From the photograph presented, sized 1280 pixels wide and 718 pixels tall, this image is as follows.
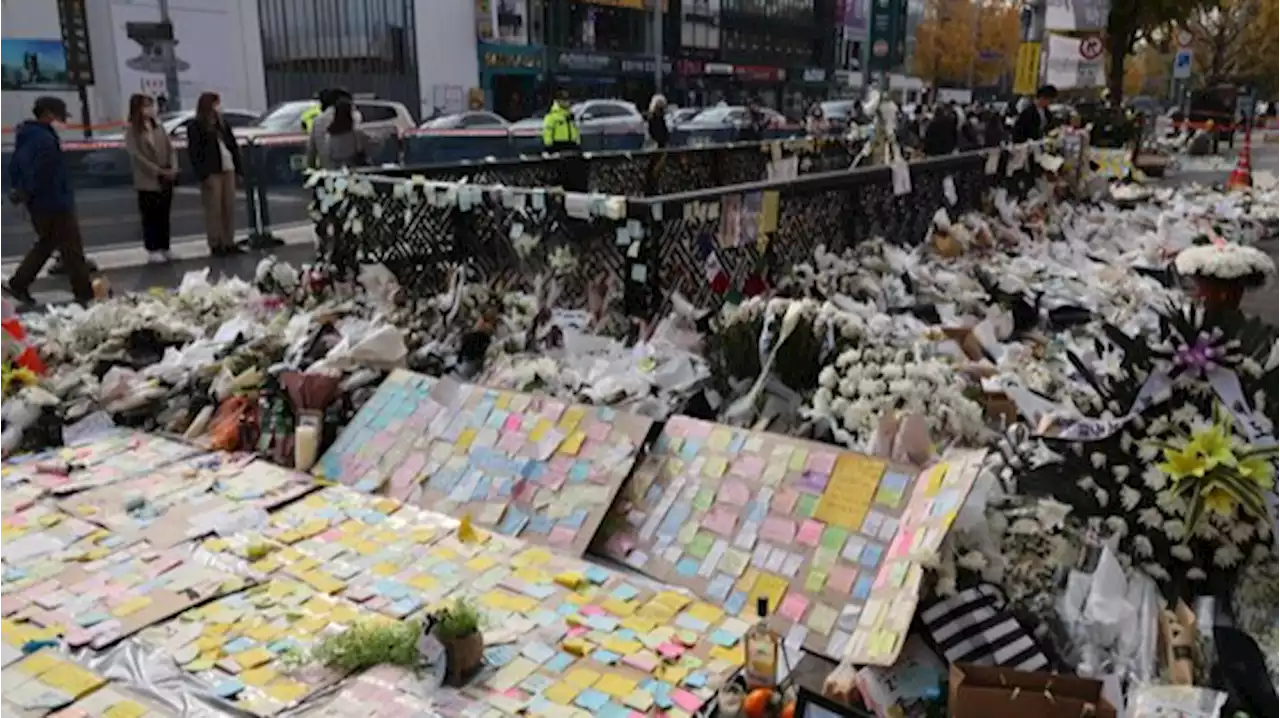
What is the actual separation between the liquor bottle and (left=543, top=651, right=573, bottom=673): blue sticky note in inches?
23.3

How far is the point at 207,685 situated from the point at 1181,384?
3.34 metres

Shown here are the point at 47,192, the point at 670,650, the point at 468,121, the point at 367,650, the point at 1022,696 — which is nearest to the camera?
the point at 1022,696

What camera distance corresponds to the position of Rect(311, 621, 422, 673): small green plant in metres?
3.33

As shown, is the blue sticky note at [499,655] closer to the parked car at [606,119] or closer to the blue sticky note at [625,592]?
the blue sticky note at [625,592]

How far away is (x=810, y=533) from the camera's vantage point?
385 cm

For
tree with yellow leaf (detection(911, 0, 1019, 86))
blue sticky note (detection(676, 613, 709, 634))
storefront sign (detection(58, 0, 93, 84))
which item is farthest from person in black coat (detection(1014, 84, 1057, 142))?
tree with yellow leaf (detection(911, 0, 1019, 86))

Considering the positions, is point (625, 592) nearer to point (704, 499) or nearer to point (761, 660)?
point (704, 499)

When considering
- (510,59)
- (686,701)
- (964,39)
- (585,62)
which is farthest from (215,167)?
(964,39)

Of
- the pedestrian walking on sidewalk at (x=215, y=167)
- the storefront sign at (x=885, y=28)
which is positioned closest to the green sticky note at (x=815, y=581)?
the pedestrian walking on sidewalk at (x=215, y=167)

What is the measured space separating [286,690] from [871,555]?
1964 mm

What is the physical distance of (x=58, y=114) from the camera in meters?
8.00

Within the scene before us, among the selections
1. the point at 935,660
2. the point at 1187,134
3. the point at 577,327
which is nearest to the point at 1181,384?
the point at 935,660

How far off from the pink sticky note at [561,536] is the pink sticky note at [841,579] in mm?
1046

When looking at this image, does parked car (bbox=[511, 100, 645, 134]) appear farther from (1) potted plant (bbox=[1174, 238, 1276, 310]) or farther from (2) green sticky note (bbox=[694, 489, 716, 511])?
(2) green sticky note (bbox=[694, 489, 716, 511])
